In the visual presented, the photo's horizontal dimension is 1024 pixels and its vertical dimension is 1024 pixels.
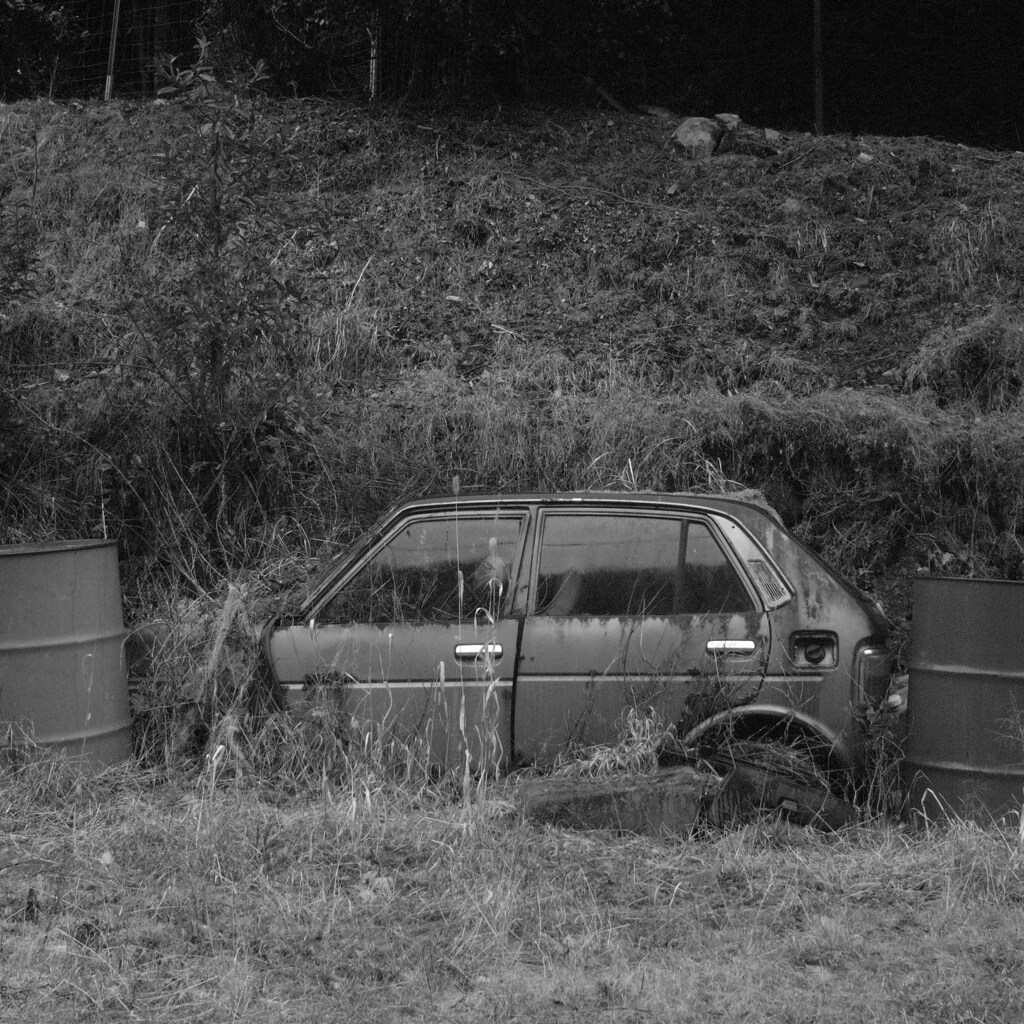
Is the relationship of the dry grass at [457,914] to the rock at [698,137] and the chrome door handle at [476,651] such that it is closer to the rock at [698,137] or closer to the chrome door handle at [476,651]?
the chrome door handle at [476,651]

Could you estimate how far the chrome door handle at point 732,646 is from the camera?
200 inches

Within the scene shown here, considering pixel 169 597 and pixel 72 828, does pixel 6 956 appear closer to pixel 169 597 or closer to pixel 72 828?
pixel 72 828

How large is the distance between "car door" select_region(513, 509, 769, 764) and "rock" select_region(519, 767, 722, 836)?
0.40 m

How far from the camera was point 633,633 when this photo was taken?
5148 mm

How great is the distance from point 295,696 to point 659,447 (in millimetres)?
3406

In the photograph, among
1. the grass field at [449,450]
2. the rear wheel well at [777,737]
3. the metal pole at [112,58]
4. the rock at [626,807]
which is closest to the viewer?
the grass field at [449,450]

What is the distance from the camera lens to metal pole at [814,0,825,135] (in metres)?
12.4

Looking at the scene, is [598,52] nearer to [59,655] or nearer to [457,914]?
[59,655]

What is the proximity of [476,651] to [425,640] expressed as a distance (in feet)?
0.77

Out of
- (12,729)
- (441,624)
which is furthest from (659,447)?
(12,729)

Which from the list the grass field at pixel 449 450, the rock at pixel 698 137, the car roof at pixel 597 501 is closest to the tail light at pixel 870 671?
the grass field at pixel 449 450

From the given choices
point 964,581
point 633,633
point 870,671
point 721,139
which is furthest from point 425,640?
point 721,139

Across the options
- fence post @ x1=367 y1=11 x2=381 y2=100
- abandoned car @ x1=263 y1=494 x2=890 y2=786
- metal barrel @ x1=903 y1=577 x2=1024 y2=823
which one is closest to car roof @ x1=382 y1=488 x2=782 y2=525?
abandoned car @ x1=263 y1=494 x2=890 y2=786

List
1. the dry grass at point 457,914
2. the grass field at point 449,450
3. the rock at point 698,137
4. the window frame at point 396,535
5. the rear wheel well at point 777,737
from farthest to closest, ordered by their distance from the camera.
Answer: the rock at point 698,137 → the window frame at point 396,535 → the rear wheel well at point 777,737 → the grass field at point 449,450 → the dry grass at point 457,914
